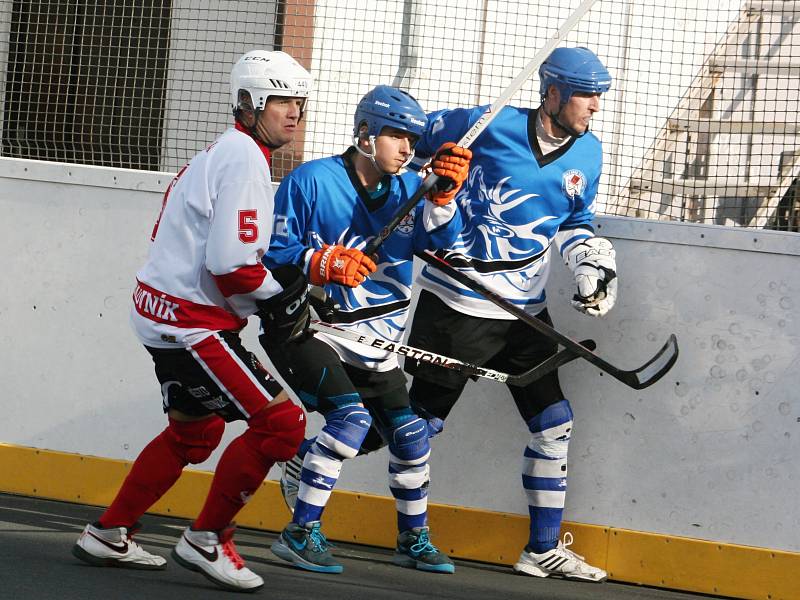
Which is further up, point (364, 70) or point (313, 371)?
point (364, 70)

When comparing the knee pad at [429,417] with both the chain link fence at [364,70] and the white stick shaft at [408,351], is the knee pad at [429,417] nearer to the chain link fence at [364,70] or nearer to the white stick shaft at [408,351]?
the white stick shaft at [408,351]

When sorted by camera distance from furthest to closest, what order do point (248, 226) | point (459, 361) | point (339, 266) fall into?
point (459, 361)
point (339, 266)
point (248, 226)

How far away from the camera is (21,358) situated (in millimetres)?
4855

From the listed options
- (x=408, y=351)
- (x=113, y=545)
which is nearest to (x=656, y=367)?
(x=408, y=351)

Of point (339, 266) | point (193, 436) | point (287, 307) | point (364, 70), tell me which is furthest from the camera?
point (364, 70)

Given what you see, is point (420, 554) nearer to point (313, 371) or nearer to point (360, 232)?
point (313, 371)

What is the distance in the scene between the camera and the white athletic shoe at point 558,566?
4180 mm

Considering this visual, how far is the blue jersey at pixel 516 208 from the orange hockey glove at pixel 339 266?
0.55 m

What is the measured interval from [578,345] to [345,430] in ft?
2.79

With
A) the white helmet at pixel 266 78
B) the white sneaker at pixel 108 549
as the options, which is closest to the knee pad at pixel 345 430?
the white sneaker at pixel 108 549

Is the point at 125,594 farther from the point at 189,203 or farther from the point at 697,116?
the point at 697,116

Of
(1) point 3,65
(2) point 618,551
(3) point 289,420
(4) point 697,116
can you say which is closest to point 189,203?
(3) point 289,420

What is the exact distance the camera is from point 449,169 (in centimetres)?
390

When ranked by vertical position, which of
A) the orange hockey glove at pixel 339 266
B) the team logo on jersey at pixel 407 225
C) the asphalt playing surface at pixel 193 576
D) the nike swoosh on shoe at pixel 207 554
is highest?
the team logo on jersey at pixel 407 225
